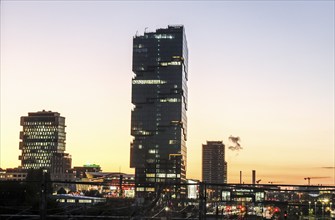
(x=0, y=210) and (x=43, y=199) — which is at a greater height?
(x=43, y=199)

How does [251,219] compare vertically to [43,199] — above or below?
below

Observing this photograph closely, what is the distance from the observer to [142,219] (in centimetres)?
1515

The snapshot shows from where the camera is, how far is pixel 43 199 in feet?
34.8

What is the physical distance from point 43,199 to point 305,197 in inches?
415

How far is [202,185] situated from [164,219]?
3.99 m

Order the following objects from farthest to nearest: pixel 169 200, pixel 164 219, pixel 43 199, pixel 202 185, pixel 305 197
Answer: pixel 305 197 → pixel 169 200 → pixel 164 219 → pixel 202 185 → pixel 43 199

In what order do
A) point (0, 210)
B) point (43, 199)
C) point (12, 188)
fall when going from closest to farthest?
point (43, 199)
point (0, 210)
point (12, 188)

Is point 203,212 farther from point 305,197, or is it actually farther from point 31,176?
point 31,176

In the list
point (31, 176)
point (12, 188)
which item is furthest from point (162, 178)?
point (12, 188)

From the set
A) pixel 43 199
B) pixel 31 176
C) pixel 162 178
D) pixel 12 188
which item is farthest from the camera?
pixel 162 178

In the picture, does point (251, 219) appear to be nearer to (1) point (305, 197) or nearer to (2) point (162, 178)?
(1) point (305, 197)

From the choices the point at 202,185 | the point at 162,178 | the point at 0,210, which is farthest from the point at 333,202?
the point at 162,178

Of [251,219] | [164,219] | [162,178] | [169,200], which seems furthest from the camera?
[162,178]

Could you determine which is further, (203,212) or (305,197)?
(305,197)
